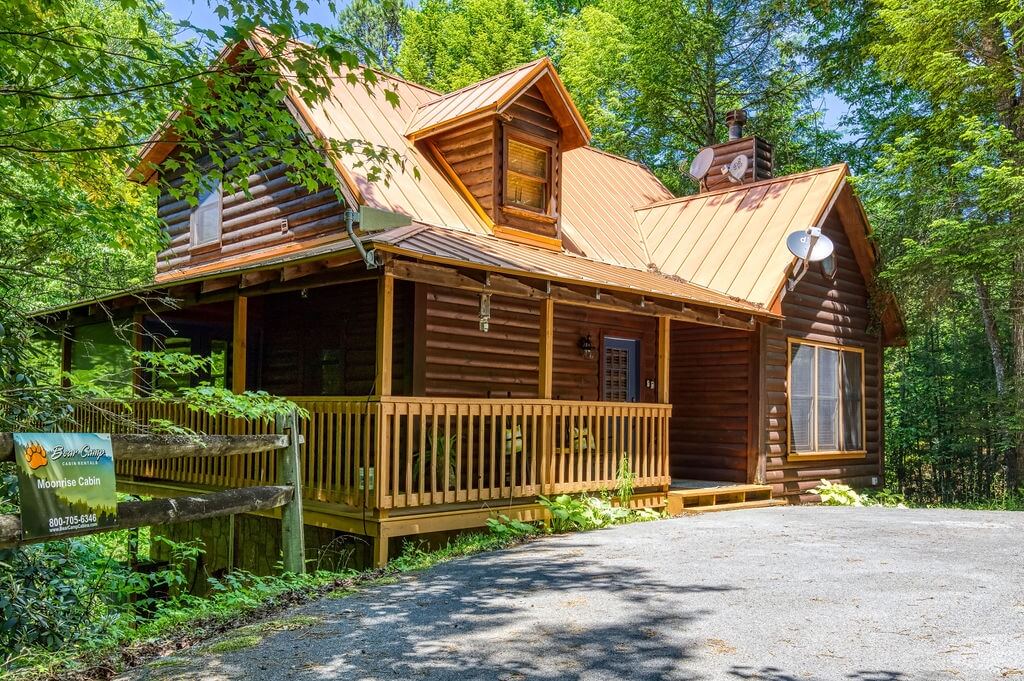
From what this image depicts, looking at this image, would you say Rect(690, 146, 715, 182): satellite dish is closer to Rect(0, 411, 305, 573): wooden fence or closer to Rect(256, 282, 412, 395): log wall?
Rect(256, 282, 412, 395): log wall

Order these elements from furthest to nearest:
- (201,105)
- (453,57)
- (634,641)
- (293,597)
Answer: (453,57) < (201,105) < (293,597) < (634,641)

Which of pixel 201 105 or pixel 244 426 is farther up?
pixel 201 105

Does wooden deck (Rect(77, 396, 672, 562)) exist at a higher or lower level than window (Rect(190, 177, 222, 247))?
lower

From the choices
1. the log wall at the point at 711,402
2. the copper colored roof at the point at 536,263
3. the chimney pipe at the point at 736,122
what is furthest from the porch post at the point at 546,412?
the chimney pipe at the point at 736,122

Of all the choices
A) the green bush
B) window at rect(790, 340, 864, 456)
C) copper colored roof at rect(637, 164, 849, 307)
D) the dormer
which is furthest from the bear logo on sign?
window at rect(790, 340, 864, 456)

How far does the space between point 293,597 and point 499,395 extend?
6.74m

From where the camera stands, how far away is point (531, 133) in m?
13.3

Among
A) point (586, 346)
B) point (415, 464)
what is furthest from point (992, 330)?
point (415, 464)

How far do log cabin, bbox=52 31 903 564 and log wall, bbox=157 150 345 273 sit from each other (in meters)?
0.04

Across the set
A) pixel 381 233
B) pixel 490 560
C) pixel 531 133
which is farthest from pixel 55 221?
pixel 531 133

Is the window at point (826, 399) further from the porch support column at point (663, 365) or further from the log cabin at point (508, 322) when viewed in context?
the porch support column at point (663, 365)

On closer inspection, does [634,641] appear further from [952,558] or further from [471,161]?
[471,161]

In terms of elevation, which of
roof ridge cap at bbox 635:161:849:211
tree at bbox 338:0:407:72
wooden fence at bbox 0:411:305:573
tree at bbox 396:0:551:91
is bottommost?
wooden fence at bbox 0:411:305:573

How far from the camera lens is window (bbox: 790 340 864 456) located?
15.0m
